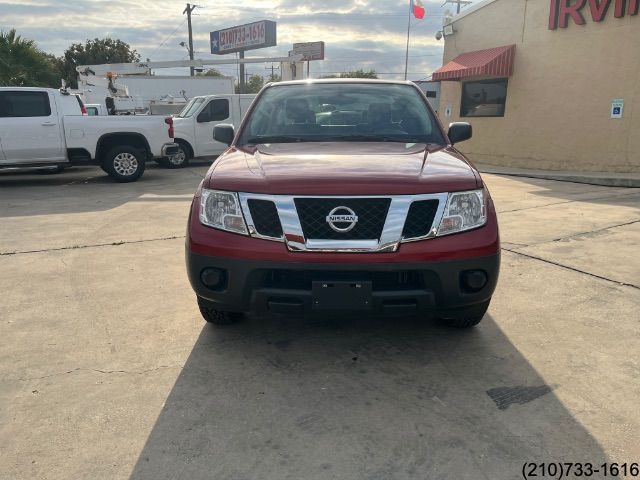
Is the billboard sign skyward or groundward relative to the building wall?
skyward

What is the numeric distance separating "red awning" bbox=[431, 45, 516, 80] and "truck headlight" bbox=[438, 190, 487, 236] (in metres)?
12.5

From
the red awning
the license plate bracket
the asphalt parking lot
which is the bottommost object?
the asphalt parking lot

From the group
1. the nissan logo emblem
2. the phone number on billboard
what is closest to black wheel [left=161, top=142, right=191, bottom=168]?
the nissan logo emblem

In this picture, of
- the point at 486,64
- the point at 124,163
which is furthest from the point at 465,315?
the point at 486,64

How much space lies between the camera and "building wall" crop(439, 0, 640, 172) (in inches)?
450

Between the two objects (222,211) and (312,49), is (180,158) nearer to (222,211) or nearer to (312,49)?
(222,211)

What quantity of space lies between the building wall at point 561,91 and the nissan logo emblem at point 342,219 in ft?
37.2

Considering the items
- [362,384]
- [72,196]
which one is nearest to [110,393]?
[362,384]

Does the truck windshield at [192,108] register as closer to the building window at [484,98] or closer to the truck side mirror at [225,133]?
the building window at [484,98]

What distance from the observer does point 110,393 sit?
2.71m

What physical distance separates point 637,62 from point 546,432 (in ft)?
38.0

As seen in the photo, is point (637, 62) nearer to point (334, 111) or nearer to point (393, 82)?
point (393, 82)

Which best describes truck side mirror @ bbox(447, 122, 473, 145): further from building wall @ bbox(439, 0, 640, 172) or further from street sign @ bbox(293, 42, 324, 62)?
street sign @ bbox(293, 42, 324, 62)

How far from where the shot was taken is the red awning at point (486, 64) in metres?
13.9
